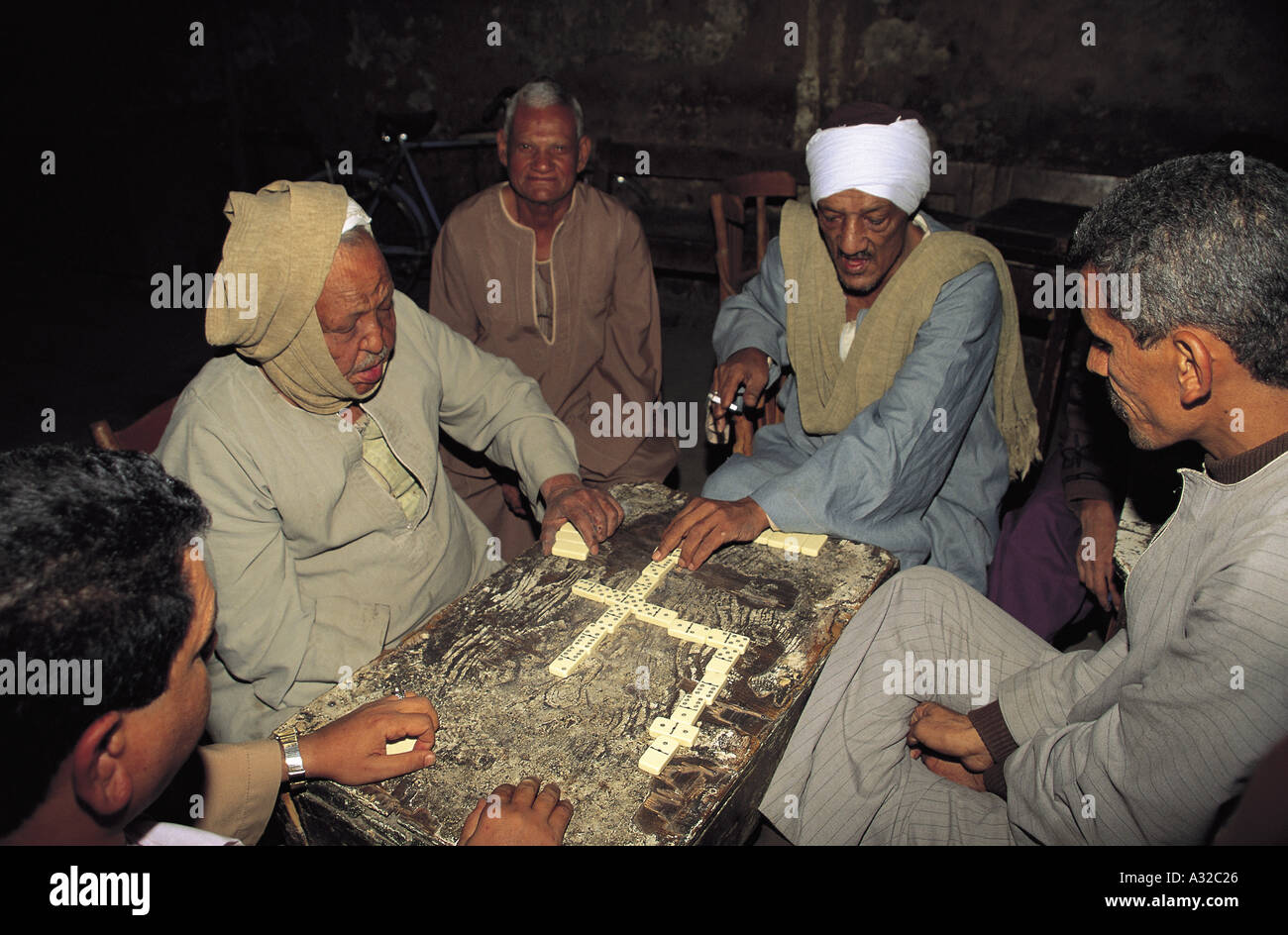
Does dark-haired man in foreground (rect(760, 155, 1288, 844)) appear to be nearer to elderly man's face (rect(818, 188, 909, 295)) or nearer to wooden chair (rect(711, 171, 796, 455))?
elderly man's face (rect(818, 188, 909, 295))

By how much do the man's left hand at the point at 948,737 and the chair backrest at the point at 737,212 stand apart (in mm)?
2726

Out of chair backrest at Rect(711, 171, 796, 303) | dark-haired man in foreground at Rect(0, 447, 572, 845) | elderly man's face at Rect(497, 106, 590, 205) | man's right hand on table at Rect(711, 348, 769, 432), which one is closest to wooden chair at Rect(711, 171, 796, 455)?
chair backrest at Rect(711, 171, 796, 303)

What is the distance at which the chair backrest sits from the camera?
4305mm

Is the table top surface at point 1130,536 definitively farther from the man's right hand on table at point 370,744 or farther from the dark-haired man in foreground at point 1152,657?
the man's right hand on table at point 370,744

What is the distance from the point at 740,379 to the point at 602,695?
157 centimetres

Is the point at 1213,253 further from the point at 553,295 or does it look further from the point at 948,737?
the point at 553,295

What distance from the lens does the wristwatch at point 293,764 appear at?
164 centimetres

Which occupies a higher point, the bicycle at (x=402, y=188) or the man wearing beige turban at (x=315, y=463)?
the bicycle at (x=402, y=188)

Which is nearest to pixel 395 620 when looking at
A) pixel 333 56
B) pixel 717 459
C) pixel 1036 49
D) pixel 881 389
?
pixel 881 389

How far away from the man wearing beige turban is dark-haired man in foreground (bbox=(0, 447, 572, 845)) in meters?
0.72

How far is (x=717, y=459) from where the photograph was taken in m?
5.30

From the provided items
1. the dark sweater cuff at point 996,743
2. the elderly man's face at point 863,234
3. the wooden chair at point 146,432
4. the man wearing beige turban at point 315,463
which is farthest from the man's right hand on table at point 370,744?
the elderly man's face at point 863,234
